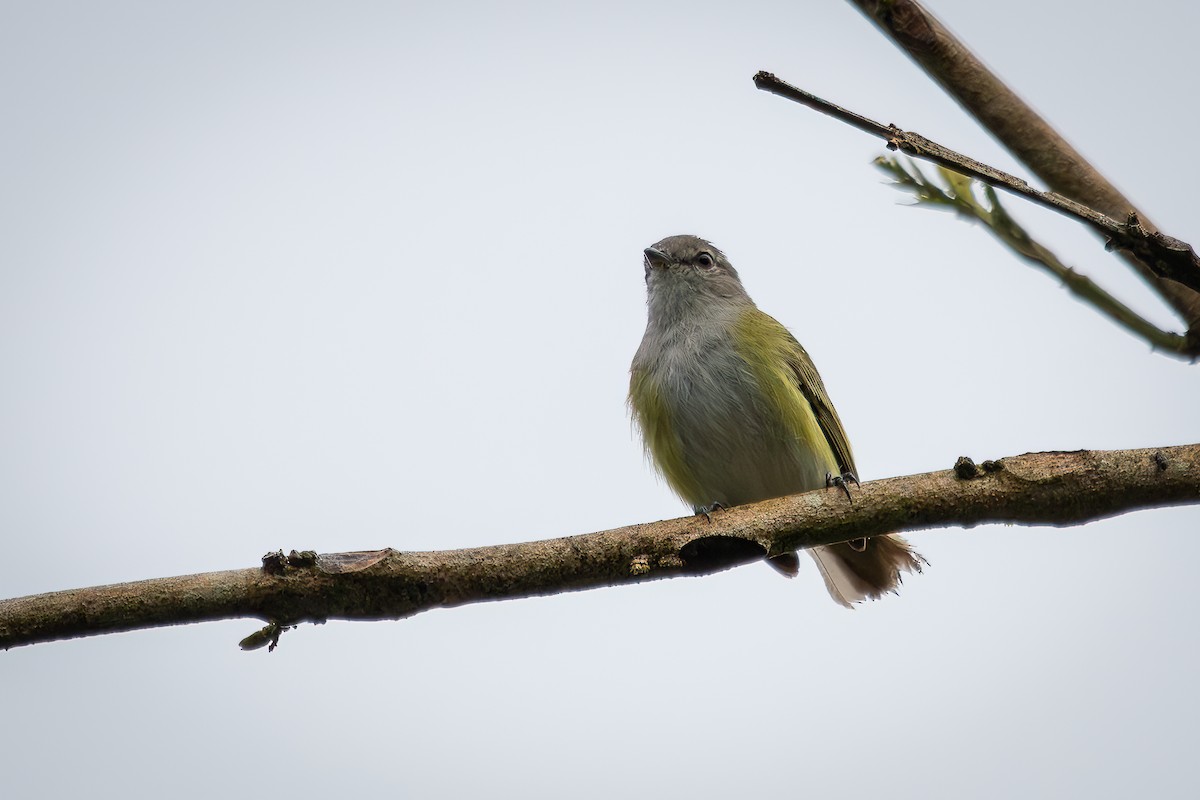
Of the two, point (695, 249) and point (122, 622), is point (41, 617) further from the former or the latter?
point (695, 249)

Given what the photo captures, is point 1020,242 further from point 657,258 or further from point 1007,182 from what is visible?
point 657,258

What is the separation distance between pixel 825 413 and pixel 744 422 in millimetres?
662

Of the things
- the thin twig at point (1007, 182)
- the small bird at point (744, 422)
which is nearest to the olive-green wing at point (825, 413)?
the small bird at point (744, 422)

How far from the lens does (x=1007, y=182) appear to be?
278cm

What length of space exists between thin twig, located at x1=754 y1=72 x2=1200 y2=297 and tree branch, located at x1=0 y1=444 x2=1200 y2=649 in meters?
0.71

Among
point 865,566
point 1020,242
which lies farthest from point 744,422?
point 1020,242

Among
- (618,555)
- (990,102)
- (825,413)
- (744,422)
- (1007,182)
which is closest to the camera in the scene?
(1007,182)

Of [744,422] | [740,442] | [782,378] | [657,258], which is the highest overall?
[657,258]

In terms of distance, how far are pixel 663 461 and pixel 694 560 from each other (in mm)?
2703

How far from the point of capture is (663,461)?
6242 millimetres

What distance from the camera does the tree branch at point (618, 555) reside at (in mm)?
2918

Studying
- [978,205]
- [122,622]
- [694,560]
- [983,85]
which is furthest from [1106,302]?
[122,622]

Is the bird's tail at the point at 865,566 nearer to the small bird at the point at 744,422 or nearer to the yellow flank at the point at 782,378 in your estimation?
the small bird at the point at 744,422

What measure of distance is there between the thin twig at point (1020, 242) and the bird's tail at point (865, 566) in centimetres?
265
